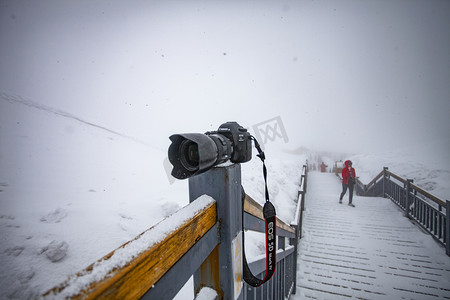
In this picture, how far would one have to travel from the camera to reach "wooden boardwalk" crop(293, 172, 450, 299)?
11.3 ft

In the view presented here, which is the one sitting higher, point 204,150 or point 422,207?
point 204,150

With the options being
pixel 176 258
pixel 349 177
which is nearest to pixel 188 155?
pixel 176 258

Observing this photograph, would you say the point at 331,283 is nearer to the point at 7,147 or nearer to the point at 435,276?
the point at 435,276

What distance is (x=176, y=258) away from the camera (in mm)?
561

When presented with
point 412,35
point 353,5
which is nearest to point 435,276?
point 412,35

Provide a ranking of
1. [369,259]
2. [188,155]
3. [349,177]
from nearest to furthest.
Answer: [188,155] → [369,259] → [349,177]

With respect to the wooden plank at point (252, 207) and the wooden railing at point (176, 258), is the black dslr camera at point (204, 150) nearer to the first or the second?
the wooden railing at point (176, 258)

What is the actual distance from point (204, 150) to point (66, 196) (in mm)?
4404

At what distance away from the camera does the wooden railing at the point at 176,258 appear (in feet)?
1.15

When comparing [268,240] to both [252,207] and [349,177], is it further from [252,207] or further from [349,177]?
[349,177]

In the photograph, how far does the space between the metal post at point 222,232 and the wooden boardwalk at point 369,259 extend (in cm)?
350

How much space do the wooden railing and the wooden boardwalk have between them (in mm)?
3542

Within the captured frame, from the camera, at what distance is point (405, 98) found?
4831cm

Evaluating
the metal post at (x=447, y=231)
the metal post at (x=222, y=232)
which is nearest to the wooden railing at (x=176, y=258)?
the metal post at (x=222, y=232)
